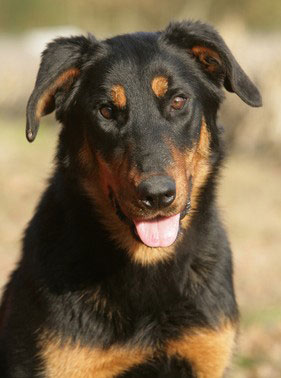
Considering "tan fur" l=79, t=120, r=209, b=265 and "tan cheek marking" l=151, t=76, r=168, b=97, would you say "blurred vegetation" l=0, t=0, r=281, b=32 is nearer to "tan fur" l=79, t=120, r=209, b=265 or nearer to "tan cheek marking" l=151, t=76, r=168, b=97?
"tan fur" l=79, t=120, r=209, b=265

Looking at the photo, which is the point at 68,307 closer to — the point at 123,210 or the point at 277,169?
the point at 123,210

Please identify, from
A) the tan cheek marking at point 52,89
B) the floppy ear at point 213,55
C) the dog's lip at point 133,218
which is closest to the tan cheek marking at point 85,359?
the dog's lip at point 133,218

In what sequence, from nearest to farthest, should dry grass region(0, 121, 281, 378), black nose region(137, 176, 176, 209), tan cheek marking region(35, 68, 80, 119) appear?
black nose region(137, 176, 176, 209) < tan cheek marking region(35, 68, 80, 119) < dry grass region(0, 121, 281, 378)

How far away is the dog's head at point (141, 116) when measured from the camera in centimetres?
420

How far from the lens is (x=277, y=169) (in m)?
12.6

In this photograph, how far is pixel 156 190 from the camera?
402cm

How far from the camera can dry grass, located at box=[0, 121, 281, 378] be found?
677 centimetres

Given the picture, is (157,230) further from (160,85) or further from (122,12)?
(122,12)

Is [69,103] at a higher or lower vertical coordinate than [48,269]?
higher

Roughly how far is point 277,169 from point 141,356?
27.8 ft

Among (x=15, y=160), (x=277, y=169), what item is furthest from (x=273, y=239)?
(x=15, y=160)

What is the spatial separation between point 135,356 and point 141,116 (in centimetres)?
135

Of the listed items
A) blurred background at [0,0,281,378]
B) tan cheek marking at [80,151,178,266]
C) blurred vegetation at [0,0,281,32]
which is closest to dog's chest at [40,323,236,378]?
tan cheek marking at [80,151,178,266]

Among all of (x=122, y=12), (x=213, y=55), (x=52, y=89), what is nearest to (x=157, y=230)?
(x=52, y=89)
